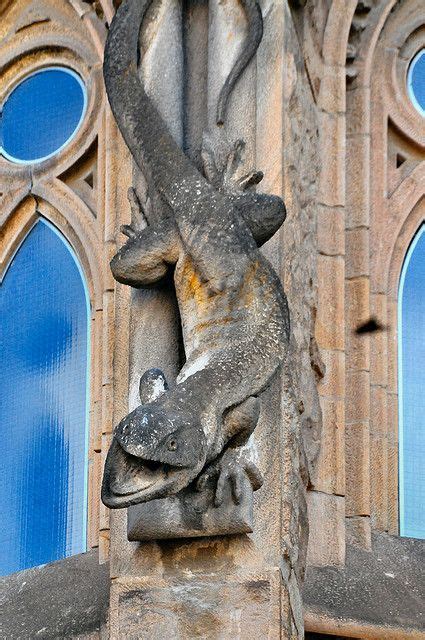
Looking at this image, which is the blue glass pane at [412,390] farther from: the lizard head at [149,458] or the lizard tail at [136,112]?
the lizard head at [149,458]

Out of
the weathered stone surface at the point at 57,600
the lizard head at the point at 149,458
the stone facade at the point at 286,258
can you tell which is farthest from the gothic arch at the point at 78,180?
the lizard head at the point at 149,458

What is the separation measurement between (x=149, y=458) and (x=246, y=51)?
1.81 m

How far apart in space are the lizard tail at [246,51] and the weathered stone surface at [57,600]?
1.61 meters

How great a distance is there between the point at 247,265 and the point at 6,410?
167 cm

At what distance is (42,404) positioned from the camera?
369 inches

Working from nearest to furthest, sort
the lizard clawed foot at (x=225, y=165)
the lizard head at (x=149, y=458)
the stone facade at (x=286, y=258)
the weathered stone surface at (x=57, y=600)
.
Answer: the lizard head at (x=149, y=458) < the stone facade at (x=286, y=258) < the lizard clawed foot at (x=225, y=165) < the weathered stone surface at (x=57, y=600)

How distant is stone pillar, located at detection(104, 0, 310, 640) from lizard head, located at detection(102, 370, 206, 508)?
1.46 ft

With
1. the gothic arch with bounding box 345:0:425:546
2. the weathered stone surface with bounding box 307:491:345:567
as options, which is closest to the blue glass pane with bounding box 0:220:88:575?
the weathered stone surface with bounding box 307:491:345:567

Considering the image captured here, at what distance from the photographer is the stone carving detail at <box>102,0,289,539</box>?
24.7 ft

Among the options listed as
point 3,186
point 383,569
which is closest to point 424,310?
point 383,569

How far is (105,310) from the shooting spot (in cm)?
924

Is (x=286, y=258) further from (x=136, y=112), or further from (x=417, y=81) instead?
(x=417, y=81)

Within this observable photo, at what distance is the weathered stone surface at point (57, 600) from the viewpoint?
8539 mm

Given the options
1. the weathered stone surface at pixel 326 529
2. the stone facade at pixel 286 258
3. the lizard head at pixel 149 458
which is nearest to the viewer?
the lizard head at pixel 149 458
